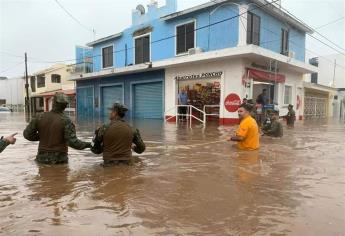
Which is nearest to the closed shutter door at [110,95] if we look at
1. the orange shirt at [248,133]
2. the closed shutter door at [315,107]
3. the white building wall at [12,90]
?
the closed shutter door at [315,107]

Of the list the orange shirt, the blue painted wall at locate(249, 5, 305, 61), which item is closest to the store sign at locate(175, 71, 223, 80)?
the blue painted wall at locate(249, 5, 305, 61)

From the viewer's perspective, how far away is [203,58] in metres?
16.3

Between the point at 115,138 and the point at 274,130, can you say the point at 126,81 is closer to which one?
the point at 274,130

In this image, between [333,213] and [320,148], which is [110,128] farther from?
[320,148]

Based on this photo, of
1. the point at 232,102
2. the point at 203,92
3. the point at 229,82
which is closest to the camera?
the point at 232,102

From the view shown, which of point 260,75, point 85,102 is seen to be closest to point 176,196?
point 260,75

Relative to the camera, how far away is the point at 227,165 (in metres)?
6.14

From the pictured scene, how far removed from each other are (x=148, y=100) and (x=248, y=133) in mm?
15017

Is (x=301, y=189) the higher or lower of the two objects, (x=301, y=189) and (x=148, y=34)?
the lower

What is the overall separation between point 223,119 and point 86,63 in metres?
16.7

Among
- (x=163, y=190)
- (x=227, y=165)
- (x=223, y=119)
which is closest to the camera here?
(x=163, y=190)

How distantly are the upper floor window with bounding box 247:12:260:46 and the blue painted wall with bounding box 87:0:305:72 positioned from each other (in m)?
0.37

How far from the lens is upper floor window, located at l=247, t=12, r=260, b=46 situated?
1681 centimetres

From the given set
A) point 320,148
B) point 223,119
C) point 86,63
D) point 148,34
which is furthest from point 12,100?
point 320,148
